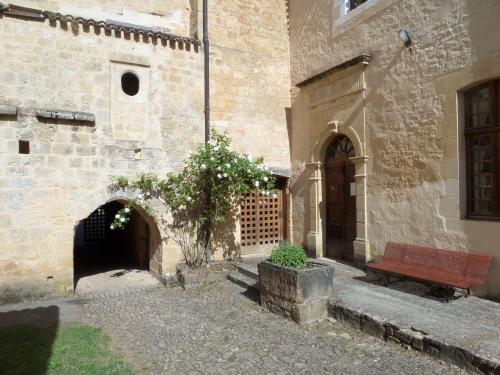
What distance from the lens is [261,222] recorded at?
9023 mm

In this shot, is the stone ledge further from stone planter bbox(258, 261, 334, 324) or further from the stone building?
stone planter bbox(258, 261, 334, 324)

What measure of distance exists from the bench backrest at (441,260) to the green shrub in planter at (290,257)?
165 cm

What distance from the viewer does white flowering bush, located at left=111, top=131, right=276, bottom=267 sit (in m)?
7.39

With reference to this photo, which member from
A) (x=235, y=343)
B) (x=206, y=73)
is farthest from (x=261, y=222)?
(x=235, y=343)

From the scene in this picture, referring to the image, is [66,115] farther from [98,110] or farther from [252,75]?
[252,75]

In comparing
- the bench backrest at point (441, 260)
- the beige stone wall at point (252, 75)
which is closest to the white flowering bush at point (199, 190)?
the beige stone wall at point (252, 75)

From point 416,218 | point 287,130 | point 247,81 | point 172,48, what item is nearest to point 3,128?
point 172,48

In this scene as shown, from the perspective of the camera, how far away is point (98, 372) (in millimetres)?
3830

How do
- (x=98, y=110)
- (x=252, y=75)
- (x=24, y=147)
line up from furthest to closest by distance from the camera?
(x=252, y=75) → (x=98, y=110) → (x=24, y=147)

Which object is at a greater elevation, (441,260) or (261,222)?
(261,222)

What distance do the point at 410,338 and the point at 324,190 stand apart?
456 centimetres

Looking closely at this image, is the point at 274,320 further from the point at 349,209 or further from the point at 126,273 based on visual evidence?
the point at 126,273

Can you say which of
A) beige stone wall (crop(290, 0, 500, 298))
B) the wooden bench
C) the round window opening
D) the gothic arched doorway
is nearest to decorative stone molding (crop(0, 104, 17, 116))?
the round window opening

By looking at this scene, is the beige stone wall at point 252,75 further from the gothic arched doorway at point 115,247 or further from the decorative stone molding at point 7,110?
the decorative stone molding at point 7,110
